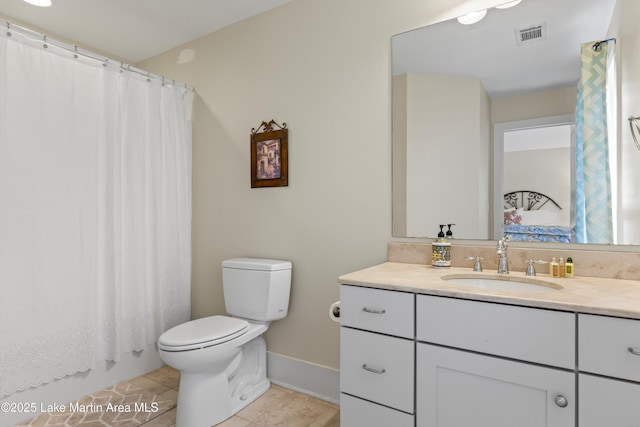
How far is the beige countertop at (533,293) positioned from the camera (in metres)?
1.00

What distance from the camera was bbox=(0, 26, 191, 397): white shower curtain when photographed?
183 centimetres

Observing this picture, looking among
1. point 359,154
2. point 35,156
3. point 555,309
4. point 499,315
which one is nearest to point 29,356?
point 35,156

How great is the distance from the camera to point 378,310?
1.34 m

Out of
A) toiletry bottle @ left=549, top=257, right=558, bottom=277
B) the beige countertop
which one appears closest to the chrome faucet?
the beige countertop

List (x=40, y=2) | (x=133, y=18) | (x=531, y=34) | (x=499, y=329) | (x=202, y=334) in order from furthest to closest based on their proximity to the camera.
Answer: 1. (x=133, y=18)
2. (x=40, y=2)
3. (x=202, y=334)
4. (x=531, y=34)
5. (x=499, y=329)

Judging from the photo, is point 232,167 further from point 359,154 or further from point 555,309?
point 555,309

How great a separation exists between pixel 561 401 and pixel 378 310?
1.95ft

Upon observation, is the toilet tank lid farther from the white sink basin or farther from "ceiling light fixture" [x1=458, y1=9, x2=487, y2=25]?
"ceiling light fixture" [x1=458, y1=9, x2=487, y2=25]

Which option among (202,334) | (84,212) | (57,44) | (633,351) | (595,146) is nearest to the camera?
(633,351)

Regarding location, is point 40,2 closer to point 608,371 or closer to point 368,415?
point 368,415

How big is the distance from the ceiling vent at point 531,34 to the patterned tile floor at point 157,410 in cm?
205

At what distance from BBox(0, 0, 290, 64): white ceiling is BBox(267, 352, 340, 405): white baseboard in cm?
226

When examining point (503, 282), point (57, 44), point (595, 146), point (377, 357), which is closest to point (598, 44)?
point (595, 146)

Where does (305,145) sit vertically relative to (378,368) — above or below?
above
